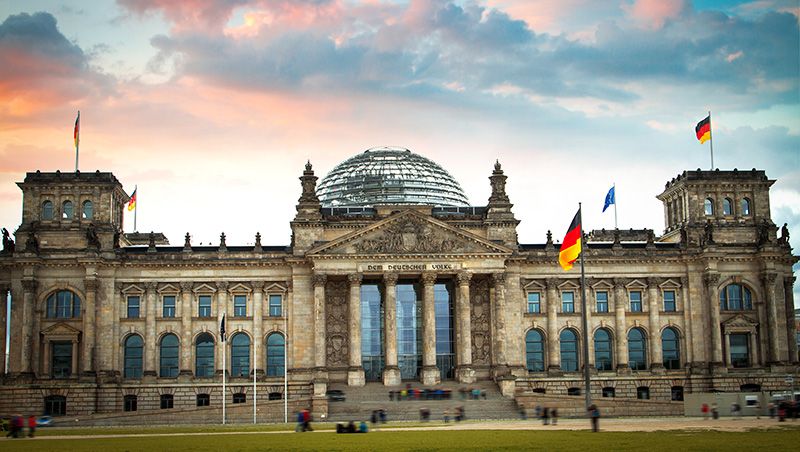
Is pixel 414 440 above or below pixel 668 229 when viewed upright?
below

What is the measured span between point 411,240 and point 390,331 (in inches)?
335

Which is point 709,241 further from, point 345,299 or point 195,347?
point 195,347

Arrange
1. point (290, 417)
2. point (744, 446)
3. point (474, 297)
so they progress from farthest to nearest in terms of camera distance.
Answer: point (474, 297)
point (290, 417)
point (744, 446)

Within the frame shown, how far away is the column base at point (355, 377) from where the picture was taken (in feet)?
340

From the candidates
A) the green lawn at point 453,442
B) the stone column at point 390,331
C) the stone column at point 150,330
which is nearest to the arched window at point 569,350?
the stone column at point 390,331

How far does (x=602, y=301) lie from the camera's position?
111438 millimetres

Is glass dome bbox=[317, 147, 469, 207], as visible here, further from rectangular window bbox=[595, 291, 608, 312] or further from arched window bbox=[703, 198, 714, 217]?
arched window bbox=[703, 198, 714, 217]

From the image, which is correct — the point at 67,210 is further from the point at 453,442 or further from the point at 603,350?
the point at 453,442

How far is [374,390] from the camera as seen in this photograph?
102 m

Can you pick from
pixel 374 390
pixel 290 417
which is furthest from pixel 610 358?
pixel 290 417

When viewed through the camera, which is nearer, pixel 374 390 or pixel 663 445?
pixel 663 445

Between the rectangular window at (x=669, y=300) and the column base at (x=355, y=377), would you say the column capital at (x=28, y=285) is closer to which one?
the column base at (x=355, y=377)

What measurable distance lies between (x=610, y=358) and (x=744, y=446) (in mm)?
60635

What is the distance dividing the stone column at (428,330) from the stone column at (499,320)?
5605 mm
